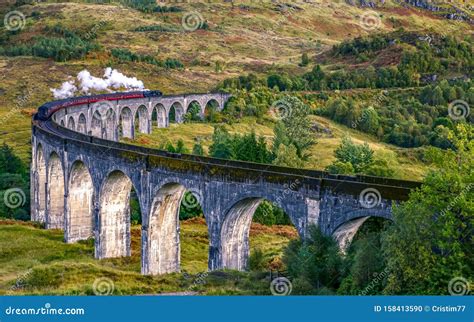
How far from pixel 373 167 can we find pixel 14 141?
2572 inches

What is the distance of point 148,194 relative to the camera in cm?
4400

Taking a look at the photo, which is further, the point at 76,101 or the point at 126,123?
the point at 126,123

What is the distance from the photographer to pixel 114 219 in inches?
2000

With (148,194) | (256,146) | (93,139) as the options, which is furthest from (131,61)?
(148,194)

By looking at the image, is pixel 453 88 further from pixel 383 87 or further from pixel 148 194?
pixel 148 194

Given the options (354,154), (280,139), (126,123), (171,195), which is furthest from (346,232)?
(126,123)

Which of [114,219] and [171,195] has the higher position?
[171,195]
